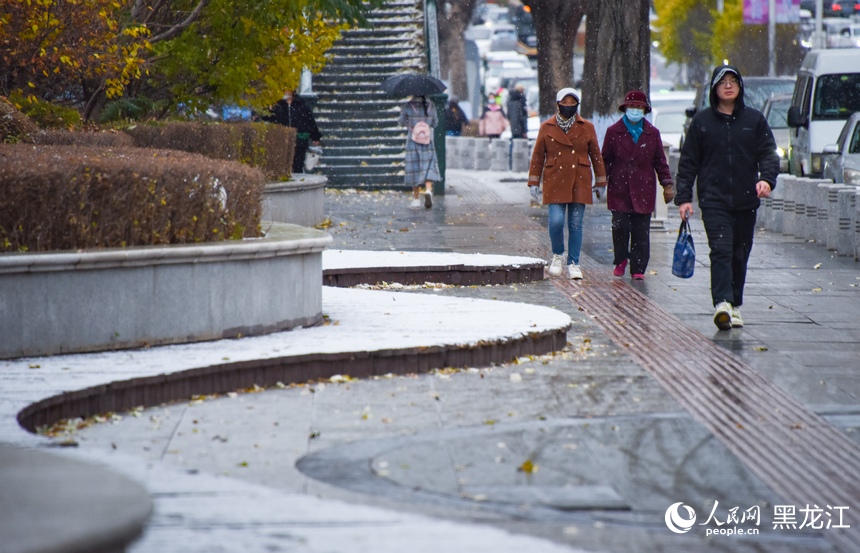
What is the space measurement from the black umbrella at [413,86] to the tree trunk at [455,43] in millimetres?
29494

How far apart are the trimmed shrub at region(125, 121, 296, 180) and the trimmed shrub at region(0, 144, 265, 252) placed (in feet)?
18.4

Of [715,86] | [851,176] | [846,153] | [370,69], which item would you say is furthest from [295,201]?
[370,69]

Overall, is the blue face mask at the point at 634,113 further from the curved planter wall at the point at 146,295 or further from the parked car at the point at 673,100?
the parked car at the point at 673,100

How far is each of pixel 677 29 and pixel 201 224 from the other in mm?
63120

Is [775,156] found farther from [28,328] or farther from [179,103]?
[179,103]

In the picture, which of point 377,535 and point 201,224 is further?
point 201,224

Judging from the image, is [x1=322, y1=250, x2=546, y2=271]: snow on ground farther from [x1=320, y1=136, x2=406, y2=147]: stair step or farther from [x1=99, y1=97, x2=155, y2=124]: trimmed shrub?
[x1=320, y1=136, x2=406, y2=147]: stair step

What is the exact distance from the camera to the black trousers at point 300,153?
22.6 meters

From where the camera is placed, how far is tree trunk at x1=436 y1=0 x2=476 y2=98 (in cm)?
5213

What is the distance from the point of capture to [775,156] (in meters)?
9.52

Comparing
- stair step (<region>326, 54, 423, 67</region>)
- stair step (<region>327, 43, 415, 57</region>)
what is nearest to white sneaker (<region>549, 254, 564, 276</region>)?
stair step (<region>326, 54, 423, 67</region>)

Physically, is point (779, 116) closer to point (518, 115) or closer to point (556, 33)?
point (556, 33)

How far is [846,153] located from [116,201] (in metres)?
13.6

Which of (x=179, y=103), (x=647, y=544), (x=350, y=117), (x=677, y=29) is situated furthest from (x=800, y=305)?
(x=677, y=29)
